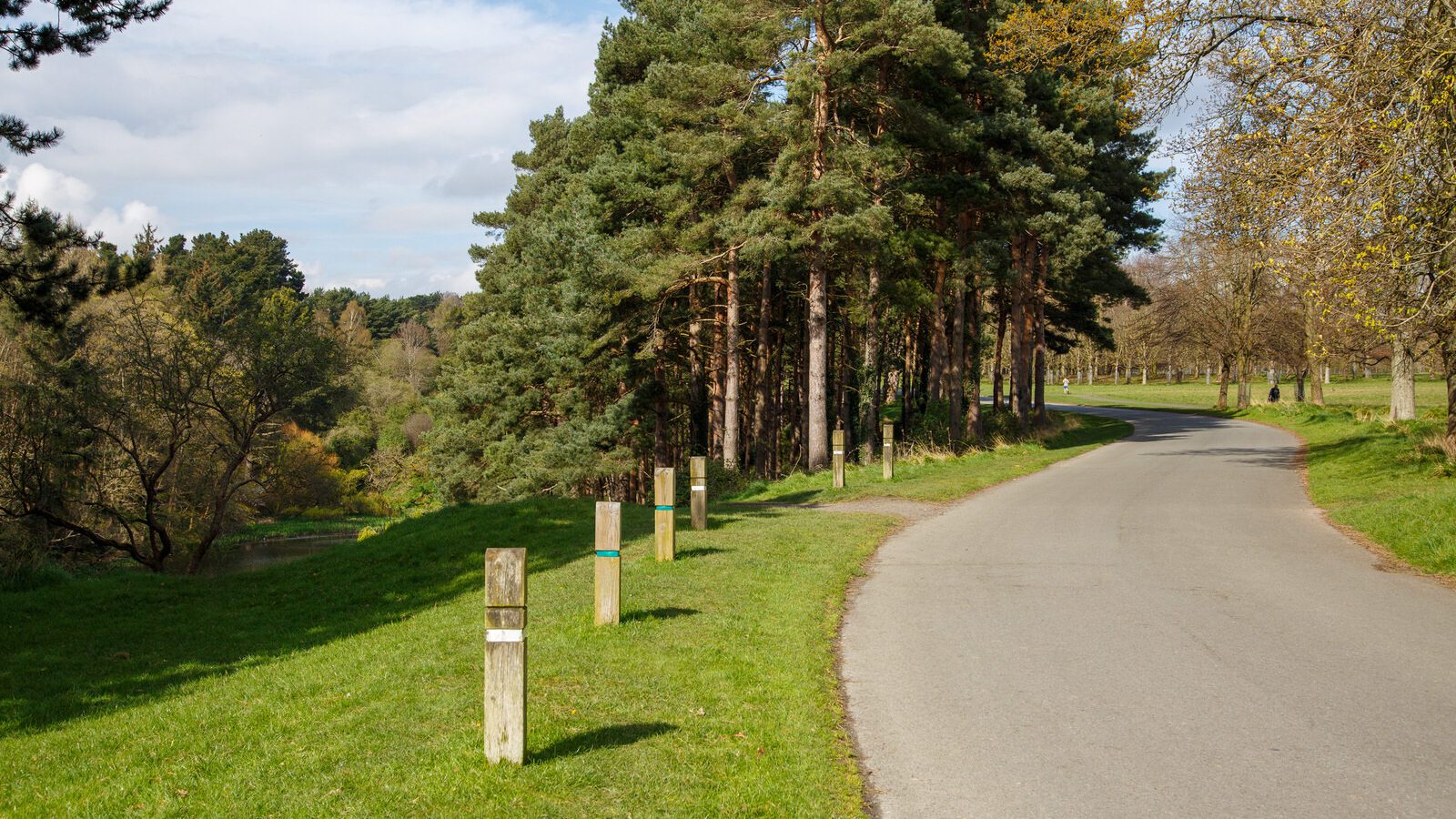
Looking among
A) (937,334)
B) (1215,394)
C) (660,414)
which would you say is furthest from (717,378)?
(1215,394)

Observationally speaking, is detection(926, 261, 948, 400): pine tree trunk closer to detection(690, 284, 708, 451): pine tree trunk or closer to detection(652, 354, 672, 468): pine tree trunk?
detection(690, 284, 708, 451): pine tree trunk

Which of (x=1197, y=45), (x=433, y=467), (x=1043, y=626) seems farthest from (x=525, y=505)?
(x=433, y=467)

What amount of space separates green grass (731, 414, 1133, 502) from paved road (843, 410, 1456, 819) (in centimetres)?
569

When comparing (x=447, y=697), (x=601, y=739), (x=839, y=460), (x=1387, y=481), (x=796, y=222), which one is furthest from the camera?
(x=796, y=222)

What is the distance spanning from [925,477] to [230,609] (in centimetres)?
1455

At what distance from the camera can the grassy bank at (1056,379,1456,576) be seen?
40.4 feet

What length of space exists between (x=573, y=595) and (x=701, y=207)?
69.4 ft

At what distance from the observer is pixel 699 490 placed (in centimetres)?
1448

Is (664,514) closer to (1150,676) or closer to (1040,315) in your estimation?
(1150,676)

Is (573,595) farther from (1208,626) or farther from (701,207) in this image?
(701,207)

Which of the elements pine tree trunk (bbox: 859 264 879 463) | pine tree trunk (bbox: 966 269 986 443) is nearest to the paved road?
pine tree trunk (bbox: 859 264 879 463)

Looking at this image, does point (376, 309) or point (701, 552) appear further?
point (376, 309)

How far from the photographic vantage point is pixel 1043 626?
888 cm

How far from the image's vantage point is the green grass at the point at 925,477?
20256 millimetres
